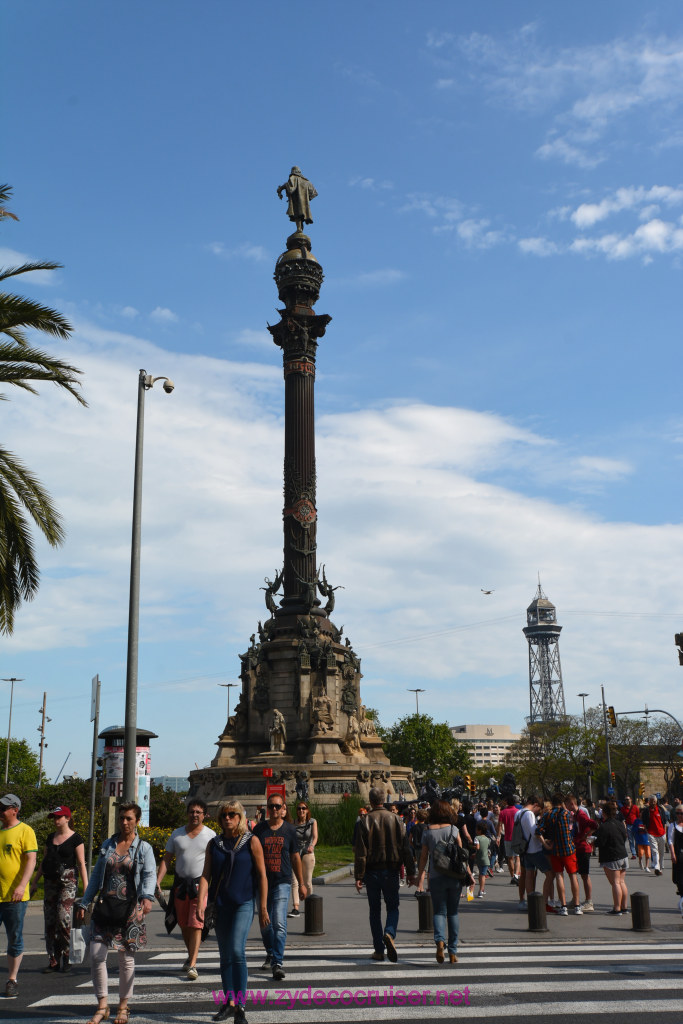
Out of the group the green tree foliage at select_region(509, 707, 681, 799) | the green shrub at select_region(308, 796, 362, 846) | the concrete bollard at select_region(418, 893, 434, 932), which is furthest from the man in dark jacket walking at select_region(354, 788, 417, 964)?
the green tree foliage at select_region(509, 707, 681, 799)

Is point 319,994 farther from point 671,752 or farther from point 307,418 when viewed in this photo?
point 671,752

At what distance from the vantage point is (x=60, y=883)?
33.0 ft

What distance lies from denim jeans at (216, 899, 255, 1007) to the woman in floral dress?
2.37 ft

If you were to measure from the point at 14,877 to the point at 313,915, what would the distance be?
15.7 ft

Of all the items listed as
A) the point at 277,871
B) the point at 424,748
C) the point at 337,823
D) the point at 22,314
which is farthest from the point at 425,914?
the point at 424,748

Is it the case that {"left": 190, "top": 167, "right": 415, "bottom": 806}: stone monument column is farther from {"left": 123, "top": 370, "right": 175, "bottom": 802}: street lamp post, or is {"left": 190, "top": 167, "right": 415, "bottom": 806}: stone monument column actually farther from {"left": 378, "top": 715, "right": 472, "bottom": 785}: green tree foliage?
{"left": 378, "top": 715, "right": 472, "bottom": 785}: green tree foliage

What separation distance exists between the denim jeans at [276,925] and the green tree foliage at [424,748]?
90372mm

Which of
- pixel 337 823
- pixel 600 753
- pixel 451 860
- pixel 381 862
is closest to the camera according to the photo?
pixel 451 860

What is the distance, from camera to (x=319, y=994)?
8656mm

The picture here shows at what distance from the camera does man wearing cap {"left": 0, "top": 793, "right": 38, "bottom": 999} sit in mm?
9375

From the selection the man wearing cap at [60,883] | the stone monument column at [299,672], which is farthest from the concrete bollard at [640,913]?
the stone monument column at [299,672]

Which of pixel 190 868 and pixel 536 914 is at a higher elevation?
pixel 190 868

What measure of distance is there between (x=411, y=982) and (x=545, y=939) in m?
3.76

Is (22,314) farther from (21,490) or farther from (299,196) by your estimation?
(299,196)
